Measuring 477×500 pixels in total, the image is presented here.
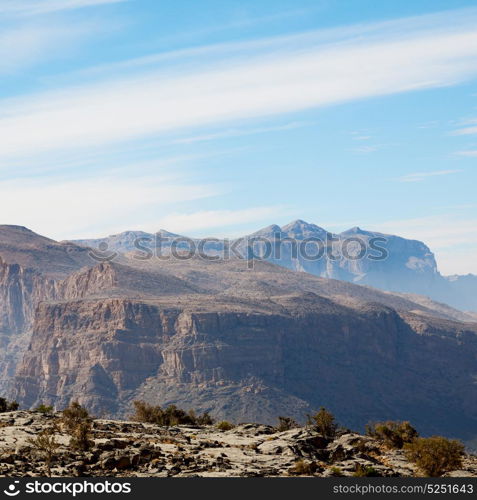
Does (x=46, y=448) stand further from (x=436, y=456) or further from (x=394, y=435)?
(x=394, y=435)

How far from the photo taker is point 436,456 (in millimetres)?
60094

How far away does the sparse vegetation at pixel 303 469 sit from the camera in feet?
187

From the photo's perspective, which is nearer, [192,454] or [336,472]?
[336,472]

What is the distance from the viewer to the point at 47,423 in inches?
2778

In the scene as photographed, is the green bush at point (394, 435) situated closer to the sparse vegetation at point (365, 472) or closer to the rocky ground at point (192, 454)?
the rocky ground at point (192, 454)

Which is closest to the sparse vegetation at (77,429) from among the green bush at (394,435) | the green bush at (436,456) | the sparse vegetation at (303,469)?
the sparse vegetation at (303,469)

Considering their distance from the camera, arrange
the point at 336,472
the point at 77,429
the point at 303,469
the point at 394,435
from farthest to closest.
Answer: the point at 394,435 < the point at 77,429 < the point at 336,472 < the point at 303,469

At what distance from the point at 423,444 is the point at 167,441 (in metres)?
17.3

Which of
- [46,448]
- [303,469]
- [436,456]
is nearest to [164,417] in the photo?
[46,448]

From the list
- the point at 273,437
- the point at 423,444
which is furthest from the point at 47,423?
the point at 423,444

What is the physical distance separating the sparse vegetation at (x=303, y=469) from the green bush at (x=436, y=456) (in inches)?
280

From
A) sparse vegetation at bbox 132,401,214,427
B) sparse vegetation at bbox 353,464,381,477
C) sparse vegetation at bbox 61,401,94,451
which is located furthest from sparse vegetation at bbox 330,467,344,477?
sparse vegetation at bbox 132,401,214,427

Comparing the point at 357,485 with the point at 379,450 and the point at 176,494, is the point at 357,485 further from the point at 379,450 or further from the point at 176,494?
the point at 379,450

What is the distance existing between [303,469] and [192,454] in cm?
781
